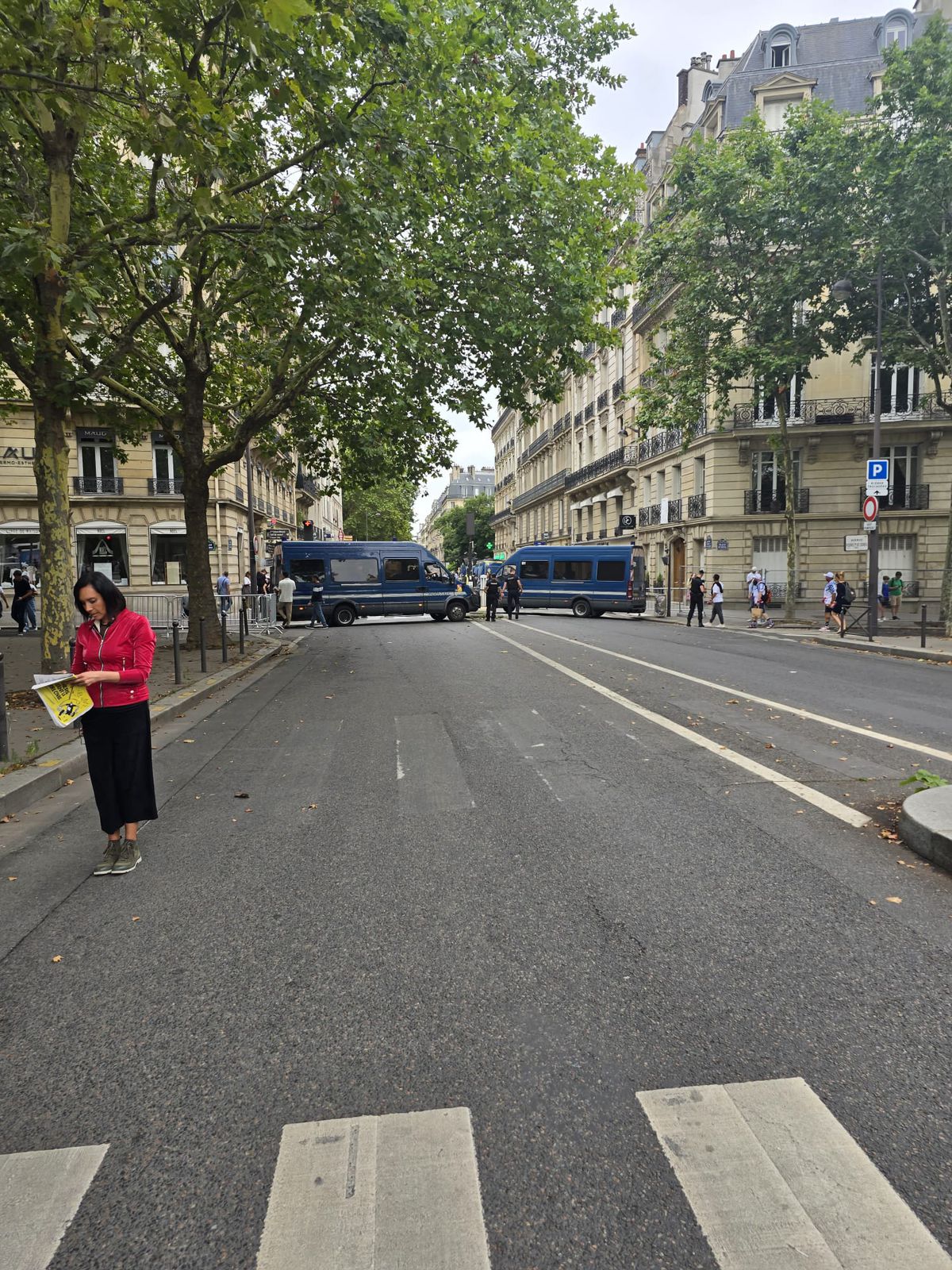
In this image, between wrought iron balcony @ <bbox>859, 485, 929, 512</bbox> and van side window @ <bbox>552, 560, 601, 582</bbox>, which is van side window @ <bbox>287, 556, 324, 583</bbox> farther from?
wrought iron balcony @ <bbox>859, 485, 929, 512</bbox>

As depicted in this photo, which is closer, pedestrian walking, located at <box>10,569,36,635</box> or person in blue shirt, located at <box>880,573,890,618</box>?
pedestrian walking, located at <box>10,569,36,635</box>

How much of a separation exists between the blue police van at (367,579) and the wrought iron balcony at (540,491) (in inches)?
1287

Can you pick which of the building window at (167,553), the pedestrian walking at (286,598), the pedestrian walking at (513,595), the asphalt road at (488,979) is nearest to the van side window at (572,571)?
the pedestrian walking at (513,595)

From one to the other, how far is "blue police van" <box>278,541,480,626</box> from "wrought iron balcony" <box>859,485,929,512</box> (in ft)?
59.7

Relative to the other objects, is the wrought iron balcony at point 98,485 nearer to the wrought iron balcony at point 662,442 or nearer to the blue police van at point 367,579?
the blue police van at point 367,579

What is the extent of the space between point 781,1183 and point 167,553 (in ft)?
121

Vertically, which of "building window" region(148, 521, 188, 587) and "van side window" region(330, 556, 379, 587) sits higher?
"building window" region(148, 521, 188, 587)

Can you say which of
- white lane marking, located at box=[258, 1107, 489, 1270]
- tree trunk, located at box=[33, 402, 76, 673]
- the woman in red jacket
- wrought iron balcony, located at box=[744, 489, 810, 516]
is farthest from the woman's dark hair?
→ wrought iron balcony, located at box=[744, 489, 810, 516]

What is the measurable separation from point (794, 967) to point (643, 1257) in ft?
5.26

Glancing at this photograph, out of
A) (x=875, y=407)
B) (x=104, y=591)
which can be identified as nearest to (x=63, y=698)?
(x=104, y=591)

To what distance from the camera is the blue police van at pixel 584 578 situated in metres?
31.9

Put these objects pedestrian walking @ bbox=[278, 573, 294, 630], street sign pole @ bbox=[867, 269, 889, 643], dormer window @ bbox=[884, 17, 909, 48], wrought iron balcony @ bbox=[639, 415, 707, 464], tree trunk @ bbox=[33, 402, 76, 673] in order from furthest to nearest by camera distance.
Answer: dormer window @ bbox=[884, 17, 909, 48]
wrought iron balcony @ bbox=[639, 415, 707, 464]
pedestrian walking @ bbox=[278, 573, 294, 630]
street sign pole @ bbox=[867, 269, 889, 643]
tree trunk @ bbox=[33, 402, 76, 673]

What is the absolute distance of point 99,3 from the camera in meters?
8.55

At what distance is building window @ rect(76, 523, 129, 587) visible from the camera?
114 ft
